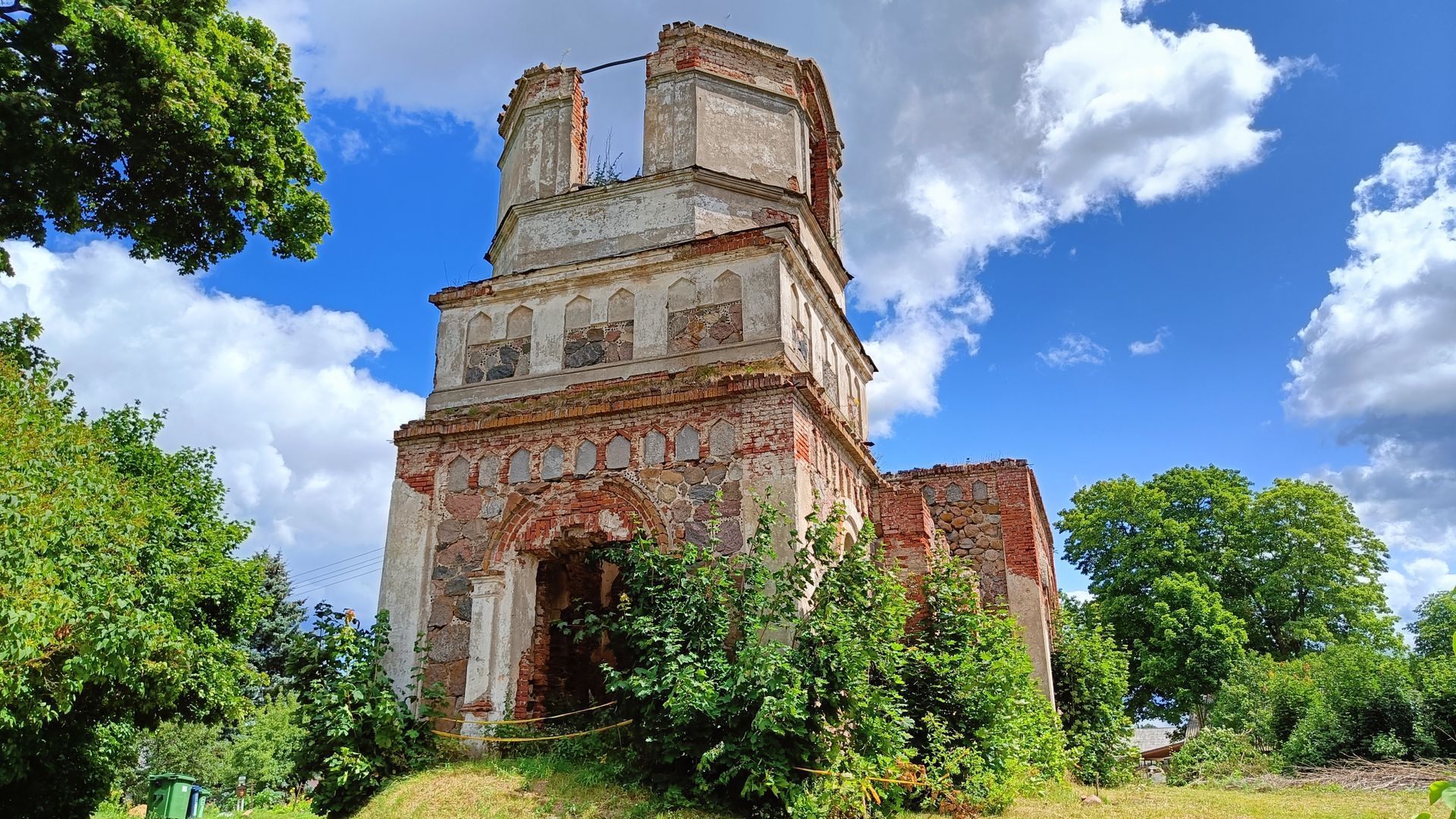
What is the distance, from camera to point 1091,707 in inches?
545

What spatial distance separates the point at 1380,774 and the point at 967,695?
31.3ft

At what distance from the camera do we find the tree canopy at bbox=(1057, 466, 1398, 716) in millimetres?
24234

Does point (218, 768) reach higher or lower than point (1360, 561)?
lower

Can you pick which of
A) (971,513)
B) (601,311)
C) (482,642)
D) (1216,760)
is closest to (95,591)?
(482,642)

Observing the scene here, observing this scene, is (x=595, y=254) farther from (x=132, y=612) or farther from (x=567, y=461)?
(x=132, y=612)

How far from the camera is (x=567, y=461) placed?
1008 cm

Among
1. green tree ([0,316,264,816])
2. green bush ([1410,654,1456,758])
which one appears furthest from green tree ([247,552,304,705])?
green bush ([1410,654,1456,758])

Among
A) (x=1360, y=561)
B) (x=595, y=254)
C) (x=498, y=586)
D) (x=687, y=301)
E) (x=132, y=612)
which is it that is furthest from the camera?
(x=1360, y=561)

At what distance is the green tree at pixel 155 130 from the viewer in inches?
406

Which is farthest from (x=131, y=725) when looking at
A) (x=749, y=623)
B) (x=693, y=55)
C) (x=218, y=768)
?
(x=218, y=768)

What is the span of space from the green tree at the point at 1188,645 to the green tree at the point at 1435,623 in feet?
19.4

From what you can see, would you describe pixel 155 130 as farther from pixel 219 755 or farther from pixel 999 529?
pixel 219 755

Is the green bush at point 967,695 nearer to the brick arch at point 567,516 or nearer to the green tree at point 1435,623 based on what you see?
the brick arch at point 567,516

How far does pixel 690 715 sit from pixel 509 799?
1749 millimetres
